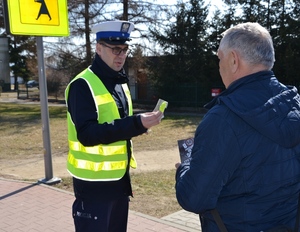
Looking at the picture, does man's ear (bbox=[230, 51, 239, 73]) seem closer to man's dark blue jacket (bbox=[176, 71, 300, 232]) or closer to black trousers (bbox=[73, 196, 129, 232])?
man's dark blue jacket (bbox=[176, 71, 300, 232])

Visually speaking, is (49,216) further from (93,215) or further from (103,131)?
(103,131)

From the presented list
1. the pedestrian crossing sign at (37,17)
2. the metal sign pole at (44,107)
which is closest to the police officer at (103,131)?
the pedestrian crossing sign at (37,17)

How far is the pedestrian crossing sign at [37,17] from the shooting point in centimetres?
523

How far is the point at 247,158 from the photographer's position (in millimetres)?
1587

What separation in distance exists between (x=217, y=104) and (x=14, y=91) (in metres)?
45.4

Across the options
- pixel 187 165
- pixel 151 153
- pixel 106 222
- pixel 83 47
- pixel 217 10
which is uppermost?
pixel 217 10

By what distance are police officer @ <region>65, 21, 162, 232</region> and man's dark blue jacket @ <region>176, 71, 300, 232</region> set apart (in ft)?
2.51

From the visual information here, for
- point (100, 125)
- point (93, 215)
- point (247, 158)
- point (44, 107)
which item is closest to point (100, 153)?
point (100, 125)

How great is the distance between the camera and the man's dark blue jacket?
155cm

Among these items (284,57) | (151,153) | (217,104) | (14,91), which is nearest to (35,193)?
(151,153)

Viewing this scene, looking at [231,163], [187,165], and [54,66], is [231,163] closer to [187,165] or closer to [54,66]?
[187,165]

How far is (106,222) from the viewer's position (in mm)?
2512

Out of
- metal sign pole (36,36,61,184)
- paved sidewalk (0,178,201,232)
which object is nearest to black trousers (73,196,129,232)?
paved sidewalk (0,178,201,232)

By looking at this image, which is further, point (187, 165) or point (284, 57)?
point (284, 57)
